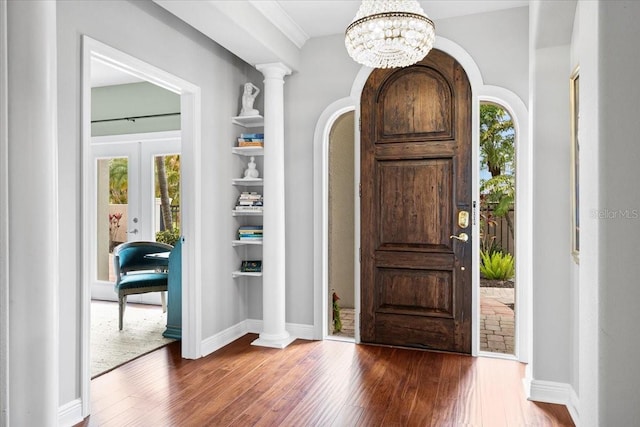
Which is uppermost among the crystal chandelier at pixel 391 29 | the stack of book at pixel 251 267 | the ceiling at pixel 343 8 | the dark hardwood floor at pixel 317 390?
the ceiling at pixel 343 8

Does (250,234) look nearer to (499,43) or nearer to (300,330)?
(300,330)

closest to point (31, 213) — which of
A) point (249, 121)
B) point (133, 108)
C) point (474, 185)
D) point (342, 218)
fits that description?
point (249, 121)

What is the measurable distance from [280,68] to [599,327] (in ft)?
11.0

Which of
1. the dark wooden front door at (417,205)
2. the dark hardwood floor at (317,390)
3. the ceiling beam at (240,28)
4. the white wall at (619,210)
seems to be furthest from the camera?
the dark wooden front door at (417,205)

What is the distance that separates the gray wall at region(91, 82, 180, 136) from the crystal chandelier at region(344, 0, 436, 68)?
131 inches

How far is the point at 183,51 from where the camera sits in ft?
11.5

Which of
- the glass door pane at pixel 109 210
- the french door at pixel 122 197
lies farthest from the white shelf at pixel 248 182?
the glass door pane at pixel 109 210

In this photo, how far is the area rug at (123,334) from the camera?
361 centimetres

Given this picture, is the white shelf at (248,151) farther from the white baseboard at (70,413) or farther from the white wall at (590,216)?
the white wall at (590,216)

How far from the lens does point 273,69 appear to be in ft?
13.0

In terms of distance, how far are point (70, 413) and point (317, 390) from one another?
147 cm

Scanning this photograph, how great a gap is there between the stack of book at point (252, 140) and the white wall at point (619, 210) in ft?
10.4

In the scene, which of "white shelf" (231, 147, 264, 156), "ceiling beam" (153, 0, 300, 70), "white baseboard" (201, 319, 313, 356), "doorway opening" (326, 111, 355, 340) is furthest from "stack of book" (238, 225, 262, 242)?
"ceiling beam" (153, 0, 300, 70)

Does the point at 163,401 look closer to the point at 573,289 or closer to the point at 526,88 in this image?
the point at 573,289
